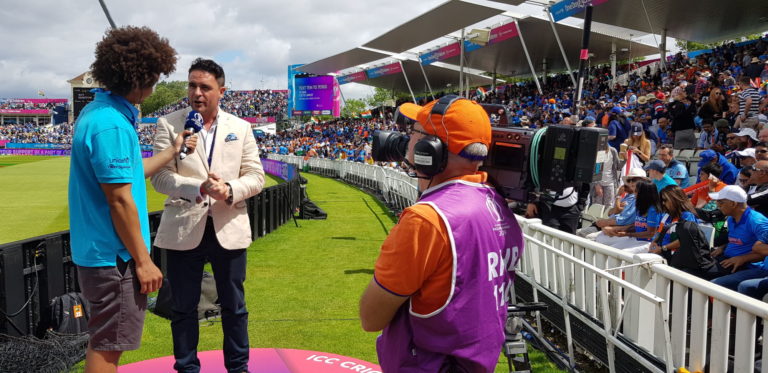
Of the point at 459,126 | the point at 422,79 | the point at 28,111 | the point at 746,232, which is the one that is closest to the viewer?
the point at 459,126

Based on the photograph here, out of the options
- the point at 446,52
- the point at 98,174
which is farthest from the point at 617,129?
the point at 446,52

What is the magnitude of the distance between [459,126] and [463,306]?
1.82ft

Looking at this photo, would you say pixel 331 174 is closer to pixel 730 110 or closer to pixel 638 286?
pixel 730 110

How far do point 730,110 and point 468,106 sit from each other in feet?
34.5

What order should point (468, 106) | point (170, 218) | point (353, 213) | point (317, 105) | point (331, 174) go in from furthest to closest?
point (317, 105) → point (331, 174) → point (353, 213) → point (170, 218) → point (468, 106)

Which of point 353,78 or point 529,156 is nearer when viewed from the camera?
point 529,156

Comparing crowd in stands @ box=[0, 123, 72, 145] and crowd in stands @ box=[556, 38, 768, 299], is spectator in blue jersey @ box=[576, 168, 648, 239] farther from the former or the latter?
crowd in stands @ box=[0, 123, 72, 145]

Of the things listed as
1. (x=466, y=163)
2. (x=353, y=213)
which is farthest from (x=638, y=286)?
(x=353, y=213)

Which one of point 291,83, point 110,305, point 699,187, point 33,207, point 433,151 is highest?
point 291,83

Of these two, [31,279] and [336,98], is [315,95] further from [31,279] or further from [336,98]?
[31,279]

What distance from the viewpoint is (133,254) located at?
2.48 m

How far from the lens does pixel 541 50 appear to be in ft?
95.1

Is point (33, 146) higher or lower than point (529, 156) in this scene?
lower

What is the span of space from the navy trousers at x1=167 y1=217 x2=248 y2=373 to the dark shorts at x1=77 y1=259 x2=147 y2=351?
0.84 m
